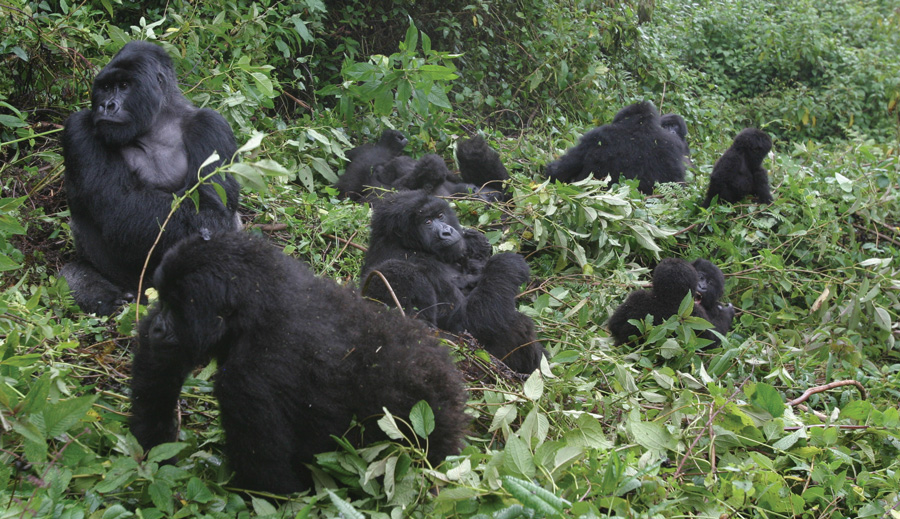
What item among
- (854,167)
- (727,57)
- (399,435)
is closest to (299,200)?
(399,435)

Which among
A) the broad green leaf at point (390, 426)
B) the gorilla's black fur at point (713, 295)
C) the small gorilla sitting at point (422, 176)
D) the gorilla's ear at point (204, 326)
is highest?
the gorilla's ear at point (204, 326)

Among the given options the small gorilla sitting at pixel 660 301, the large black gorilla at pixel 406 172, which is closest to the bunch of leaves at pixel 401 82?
the large black gorilla at pixel 406 172

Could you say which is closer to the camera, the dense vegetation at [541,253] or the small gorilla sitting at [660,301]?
the dense vegetation at [541,253]

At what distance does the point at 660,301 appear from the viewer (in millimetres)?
4574

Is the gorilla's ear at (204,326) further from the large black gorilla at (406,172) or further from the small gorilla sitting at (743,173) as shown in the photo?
the small gorilla sitting at (743,173)

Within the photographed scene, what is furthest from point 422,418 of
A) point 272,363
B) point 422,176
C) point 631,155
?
point 631,155

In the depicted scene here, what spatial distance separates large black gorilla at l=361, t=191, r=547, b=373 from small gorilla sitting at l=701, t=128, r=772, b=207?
227 cm

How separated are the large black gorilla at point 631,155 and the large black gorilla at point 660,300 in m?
2.10

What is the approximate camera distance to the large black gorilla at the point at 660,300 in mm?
4531

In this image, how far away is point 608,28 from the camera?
9.30 m

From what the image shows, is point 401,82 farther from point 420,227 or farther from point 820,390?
point 820,390

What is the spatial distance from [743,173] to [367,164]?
3064 mm

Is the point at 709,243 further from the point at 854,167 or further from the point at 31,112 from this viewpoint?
the point at 31,112

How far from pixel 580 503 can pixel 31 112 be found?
497 centimetres
